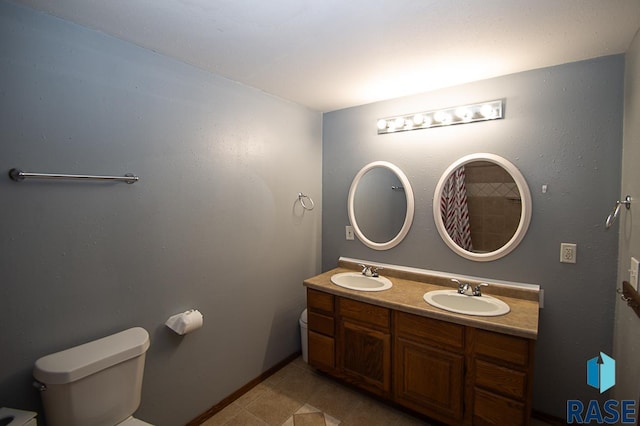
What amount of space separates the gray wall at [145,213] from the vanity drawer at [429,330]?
1.04 m

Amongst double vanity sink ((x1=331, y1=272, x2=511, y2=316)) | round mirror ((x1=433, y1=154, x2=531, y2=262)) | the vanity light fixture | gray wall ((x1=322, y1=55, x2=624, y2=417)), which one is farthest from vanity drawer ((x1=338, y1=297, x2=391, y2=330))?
the vanity light fixture

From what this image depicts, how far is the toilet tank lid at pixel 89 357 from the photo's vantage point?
1180mm

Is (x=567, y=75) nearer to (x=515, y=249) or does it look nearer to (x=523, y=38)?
(x=523, y=38)

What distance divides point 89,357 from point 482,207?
2368 mm

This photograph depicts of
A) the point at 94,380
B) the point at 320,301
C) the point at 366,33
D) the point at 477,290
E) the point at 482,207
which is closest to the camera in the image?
the point at 94,380

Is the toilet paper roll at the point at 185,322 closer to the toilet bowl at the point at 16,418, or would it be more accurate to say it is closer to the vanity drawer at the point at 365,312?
the toilet bowl at the point at 16,418

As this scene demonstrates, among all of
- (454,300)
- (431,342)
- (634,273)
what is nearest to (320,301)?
(431,342)

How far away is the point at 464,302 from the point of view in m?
1.96

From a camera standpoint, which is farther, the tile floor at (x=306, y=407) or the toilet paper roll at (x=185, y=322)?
the tile floor at (x=306, y=407)

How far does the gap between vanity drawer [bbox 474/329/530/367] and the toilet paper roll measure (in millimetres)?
1585

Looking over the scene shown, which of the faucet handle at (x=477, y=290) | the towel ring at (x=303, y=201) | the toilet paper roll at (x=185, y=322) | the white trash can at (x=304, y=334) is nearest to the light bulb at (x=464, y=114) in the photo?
→ the faucet handle at (x=477, y=290)

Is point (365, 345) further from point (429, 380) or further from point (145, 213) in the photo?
point (145, 213)

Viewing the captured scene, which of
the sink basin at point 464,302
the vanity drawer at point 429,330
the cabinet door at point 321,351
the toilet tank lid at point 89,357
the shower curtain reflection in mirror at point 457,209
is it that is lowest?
the cabinet door at point 321,351

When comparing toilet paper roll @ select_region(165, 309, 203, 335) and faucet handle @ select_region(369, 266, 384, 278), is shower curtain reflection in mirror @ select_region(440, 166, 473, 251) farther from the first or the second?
toilet paper roll @ select_region(165, 309, 203, 335)
